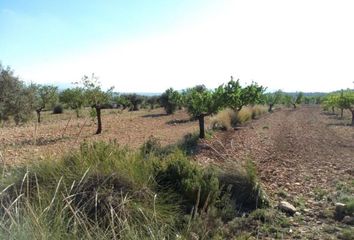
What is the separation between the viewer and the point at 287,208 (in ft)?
23.4

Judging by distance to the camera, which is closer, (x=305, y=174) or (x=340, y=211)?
(x=340, y=211)

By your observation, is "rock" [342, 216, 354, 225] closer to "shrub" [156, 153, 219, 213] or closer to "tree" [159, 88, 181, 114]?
"shrub" [156, 153, 219, 213]

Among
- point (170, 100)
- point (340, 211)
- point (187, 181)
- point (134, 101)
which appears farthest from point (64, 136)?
point (134, 101)

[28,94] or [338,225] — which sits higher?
[28,94]

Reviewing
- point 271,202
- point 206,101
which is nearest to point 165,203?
point 271,202

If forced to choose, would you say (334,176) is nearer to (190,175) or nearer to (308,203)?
(308,203)

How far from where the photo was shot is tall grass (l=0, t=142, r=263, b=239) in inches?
151

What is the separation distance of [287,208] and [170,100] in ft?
131

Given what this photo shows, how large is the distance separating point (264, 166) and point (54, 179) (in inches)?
281

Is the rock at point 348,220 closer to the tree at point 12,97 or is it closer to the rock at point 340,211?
the rock at point 340,211

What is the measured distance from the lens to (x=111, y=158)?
591 centimetres

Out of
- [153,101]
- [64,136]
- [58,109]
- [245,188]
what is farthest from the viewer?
[153,101]

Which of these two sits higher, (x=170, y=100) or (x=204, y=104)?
(x=204, y=104)

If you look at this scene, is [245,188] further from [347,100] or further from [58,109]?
[58,109]
